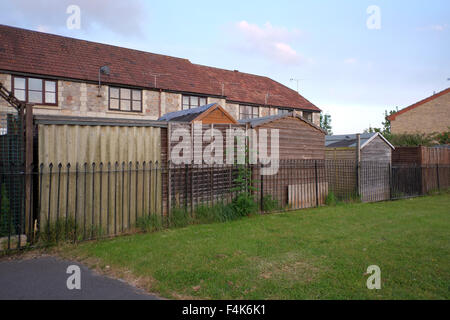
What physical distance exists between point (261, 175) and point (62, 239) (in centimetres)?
565

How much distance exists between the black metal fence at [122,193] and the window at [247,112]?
38.3ft

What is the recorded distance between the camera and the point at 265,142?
1056cm

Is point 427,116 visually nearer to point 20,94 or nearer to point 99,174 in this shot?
point 99,174

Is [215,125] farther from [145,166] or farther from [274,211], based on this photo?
[274,211]

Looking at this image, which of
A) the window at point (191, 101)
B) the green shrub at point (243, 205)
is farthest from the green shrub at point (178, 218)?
the window at point (191, 101)

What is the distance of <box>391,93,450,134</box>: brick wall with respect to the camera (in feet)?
95.3

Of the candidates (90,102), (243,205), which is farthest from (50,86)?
(243,205)

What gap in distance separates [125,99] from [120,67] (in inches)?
94.2

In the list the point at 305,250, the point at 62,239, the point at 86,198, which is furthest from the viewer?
the point at 86,198

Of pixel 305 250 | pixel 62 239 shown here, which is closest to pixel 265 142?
pixel 305 250

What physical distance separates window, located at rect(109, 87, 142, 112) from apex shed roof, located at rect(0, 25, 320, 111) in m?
0.48

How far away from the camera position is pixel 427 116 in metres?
30.1

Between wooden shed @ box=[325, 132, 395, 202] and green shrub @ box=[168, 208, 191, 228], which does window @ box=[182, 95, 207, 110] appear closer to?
wooden shed @ box=[325, 132, 395, 202]

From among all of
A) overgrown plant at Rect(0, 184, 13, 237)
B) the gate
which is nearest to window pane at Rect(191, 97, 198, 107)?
the gate
